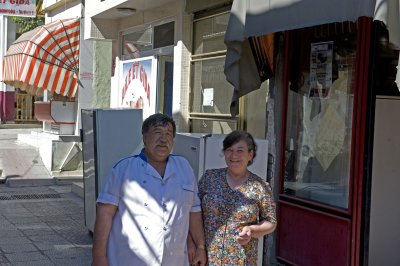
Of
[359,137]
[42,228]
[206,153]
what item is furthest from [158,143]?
[42,228]

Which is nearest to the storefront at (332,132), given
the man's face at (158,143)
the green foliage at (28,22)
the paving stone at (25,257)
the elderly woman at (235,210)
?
the elderly woman at (235,210)

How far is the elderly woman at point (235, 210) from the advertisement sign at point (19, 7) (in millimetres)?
11355

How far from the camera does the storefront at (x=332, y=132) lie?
509cm

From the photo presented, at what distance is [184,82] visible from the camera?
8.77m

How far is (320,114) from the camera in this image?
583 cm

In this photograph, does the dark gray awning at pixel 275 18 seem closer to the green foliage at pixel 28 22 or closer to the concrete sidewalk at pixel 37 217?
the concrete sidewalk at pixel 37 217

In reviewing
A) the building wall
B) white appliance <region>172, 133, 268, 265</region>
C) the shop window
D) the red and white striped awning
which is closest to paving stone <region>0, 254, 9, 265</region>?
white appliance <region>172, 133, 268, 265</region>

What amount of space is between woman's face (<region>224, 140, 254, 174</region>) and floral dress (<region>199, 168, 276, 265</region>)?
9 centimetres

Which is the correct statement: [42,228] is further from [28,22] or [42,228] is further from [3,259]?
[28,22]

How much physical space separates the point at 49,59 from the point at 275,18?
8693 millimetres

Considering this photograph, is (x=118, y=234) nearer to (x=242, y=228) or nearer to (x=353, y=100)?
(x=242, y=228)

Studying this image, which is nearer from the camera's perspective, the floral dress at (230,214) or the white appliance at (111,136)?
the floral dress at (230,214)

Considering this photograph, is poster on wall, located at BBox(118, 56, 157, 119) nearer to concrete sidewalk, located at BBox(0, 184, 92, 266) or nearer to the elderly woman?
concrete sidewalk, located at BBox(0, 184, 92, 266)

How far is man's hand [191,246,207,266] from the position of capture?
3465 mm
